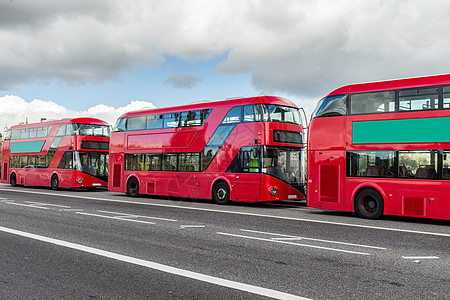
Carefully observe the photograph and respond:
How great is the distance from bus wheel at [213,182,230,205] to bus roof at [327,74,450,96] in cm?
554

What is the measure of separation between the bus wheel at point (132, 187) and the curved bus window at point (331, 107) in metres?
10.1

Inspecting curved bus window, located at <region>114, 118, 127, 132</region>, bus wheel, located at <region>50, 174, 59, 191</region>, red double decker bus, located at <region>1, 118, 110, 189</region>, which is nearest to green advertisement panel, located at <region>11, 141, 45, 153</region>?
red double decker bus, located at <region>1, 118, 110, 189</region>

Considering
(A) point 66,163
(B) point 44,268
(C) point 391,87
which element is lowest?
(B) point 44,268

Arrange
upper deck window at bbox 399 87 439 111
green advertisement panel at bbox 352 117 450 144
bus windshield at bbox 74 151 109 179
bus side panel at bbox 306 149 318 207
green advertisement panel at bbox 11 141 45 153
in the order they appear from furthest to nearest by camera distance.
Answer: green advertisement panel at bbox 11 141 45 153 → bus windshield at bbox 74 151 109 179 → bus side panel at bbox 306 149 318 207 → upper deck window at bbox 399 87 439 111 → green advertisement panel at bbox 352 117 450 144

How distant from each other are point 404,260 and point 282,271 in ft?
6.87

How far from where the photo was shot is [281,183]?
15195 millimetres

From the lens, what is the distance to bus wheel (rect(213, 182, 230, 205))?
16188 mm

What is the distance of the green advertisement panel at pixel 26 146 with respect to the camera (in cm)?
2656

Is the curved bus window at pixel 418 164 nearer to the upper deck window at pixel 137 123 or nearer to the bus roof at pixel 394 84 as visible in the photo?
the bus roof at pixel 394 84

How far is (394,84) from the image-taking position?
1157 centimetres

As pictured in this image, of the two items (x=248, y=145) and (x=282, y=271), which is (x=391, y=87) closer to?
(x=248, y=145)

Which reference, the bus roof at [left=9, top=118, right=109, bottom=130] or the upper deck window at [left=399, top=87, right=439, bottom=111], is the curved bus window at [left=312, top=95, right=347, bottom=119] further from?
the bus roof at [left=9, top=118, right=109, bottom=130]

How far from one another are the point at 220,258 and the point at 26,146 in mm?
24637

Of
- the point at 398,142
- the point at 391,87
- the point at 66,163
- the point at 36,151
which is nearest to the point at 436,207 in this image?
the point at 398,142
